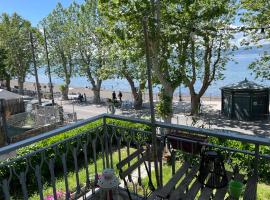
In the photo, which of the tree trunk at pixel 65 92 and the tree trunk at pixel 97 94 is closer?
→ the tree trunk at pixel 97 94

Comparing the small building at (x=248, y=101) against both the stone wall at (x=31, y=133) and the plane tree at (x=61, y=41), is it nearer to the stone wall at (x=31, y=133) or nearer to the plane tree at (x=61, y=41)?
the stone wall at (x=31, y=133)

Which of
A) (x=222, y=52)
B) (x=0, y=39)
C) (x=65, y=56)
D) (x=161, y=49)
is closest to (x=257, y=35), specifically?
(x=222, y=52)

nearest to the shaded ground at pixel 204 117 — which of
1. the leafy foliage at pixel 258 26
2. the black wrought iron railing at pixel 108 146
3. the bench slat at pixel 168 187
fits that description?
the leafy foliage at pixel 258 26

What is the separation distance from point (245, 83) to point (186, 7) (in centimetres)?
1035

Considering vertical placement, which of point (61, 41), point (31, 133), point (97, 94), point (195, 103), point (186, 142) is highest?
point (61, 41)

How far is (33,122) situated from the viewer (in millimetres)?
17359

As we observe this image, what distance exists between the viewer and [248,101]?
21750 millimetres

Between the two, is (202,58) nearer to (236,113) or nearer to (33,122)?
(236,113)

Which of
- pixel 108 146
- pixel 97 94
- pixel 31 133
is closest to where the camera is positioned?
pixel 108 146

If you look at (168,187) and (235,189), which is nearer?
(235,189)

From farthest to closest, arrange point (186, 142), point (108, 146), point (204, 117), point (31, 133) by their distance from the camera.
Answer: point (204, 117) < point (31, 133) < point (108, 146) < point (186, 142)

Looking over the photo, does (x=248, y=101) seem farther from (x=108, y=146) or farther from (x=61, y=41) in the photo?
(x=61, y=41)

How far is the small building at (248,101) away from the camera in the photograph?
2164cm

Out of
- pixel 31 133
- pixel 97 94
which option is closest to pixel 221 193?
pixel 31 133
